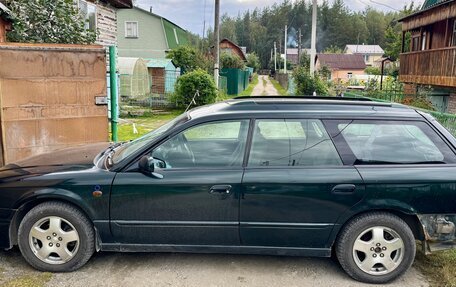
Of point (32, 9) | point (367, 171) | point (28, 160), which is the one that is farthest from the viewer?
point (32, 9)

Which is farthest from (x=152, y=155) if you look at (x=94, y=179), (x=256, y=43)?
(x=256, y=43)

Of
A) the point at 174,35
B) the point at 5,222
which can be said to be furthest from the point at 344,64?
the point at 5,222

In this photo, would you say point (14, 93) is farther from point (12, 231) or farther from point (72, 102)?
point (12, 231)

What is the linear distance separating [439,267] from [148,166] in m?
2.85

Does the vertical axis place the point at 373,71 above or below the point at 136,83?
above

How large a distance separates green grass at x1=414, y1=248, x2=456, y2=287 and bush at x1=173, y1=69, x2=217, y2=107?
40.8 ft

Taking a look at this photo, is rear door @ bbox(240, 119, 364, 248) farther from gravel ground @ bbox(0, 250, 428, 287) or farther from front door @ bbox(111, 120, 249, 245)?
gravel ground @ bbox(0, 250, 428, 287)

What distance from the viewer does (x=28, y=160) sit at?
383 centimetres

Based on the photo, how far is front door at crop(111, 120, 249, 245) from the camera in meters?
3.22

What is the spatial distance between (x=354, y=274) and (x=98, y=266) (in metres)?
2.30

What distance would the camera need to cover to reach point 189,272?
340cm

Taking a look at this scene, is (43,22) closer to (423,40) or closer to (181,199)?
(181,199)

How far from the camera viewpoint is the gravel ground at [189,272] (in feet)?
10.6

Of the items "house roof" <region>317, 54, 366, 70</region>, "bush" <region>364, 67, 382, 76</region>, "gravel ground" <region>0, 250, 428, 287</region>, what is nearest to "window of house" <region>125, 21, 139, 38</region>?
"bush" <region>364, 67, 382, 76</region>
